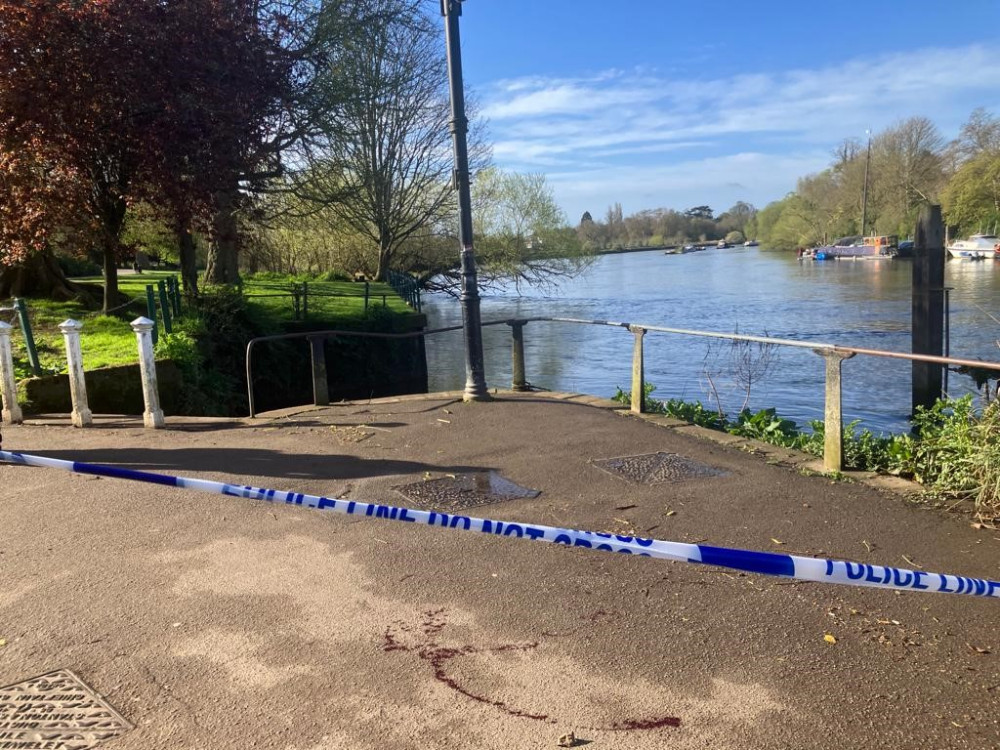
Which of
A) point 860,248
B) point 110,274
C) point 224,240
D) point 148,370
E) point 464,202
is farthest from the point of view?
point 860,248

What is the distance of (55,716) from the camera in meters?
3.01

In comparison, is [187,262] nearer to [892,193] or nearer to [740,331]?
[740,331]

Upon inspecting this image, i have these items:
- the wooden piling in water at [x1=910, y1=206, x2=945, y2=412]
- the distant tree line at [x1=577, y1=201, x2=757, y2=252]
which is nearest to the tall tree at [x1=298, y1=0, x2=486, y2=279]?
the wooden piling in water at [x1=910, y1=206, x2=945, y2=412]

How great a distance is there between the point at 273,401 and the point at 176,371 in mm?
A: 6199

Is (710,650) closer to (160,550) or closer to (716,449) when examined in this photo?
(160,550)

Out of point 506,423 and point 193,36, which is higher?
point 193,36

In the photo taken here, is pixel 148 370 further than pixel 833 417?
Yes

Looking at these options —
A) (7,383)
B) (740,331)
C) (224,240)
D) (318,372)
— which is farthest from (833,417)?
(740,331)

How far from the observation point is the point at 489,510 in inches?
217

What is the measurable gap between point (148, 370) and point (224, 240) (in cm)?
1073

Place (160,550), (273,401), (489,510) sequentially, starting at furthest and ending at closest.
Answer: (273,401) < (489,510) < (160,550)

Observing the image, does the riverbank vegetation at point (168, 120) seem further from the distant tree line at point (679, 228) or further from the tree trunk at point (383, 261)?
the distant tree line at point (679, 228)

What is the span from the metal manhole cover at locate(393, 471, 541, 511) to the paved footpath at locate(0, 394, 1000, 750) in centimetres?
14

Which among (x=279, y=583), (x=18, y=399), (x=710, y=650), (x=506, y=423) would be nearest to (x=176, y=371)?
(x=18, y=399)
